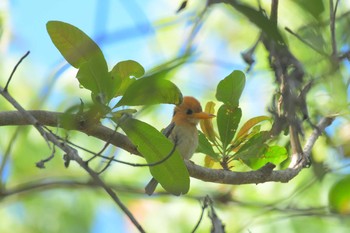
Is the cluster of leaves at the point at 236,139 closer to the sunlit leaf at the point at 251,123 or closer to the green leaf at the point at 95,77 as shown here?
the sunlit leaf at the point at 251,123

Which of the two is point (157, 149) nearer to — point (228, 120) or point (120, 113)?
point (120, 113)

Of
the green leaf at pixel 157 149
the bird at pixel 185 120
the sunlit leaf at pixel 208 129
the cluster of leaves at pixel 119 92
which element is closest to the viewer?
the cluster of leaves at pixel 119 92

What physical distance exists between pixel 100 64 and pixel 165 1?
343cm

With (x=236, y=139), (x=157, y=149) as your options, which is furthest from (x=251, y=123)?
(x=157, y=149)

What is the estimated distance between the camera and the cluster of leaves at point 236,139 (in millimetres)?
2045

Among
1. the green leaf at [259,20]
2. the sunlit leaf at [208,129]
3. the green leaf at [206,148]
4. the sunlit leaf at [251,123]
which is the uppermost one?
the green leaf at [259,20]

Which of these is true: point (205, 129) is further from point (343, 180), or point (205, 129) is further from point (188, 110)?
point (343, 180)

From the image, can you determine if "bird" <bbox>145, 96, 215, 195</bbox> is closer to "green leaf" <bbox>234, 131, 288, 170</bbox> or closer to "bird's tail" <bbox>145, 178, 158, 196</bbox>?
"bird's tail" <bbox>145, 178, 158, 196</bbox>

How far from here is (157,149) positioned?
1.85 meters

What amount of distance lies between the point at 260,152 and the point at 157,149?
1.37ft

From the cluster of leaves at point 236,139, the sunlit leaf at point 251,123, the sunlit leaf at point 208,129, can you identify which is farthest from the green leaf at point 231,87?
the sunlit leaf at point 208,129

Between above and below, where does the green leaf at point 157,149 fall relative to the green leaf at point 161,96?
below

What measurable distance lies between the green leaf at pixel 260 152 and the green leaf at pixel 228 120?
0.17 ft

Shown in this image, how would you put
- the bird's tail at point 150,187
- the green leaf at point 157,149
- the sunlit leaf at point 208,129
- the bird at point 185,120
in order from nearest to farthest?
the green leaf at point 157,149, the sunlit leaf at point 208,129, the bird's tail at point 150,187, the bird at point 185,120
